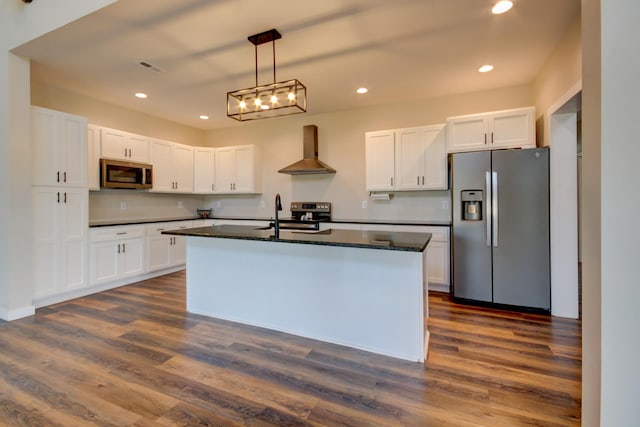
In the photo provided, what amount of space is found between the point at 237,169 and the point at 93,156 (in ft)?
7.07

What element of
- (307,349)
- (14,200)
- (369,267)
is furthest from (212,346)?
(14,200)

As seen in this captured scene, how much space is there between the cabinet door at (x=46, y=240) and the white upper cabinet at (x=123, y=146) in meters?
1.04

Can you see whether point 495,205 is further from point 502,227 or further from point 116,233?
point 116,233

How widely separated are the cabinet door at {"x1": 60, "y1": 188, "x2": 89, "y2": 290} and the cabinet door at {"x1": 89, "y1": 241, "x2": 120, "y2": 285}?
0.10 meters

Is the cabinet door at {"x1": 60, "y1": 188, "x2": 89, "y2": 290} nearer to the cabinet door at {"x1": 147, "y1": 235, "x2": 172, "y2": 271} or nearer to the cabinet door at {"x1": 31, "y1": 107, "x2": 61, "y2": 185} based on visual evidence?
the cabinet door at {"x1": 31, "y1": 107, "x2": 61, "y2": 185}

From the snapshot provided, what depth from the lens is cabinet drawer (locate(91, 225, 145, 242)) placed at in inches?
152

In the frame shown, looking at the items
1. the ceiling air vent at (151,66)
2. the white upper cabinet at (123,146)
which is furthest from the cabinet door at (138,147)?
the ceiling air vent at (151,66)

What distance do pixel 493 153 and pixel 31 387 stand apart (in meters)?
4.49

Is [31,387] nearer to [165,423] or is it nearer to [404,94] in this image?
[165,423]

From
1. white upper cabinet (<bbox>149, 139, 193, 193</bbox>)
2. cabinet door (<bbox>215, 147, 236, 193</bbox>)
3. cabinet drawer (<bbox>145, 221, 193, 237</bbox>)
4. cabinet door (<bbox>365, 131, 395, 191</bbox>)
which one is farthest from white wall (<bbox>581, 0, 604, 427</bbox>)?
white upper cabinet (<bbox>149, 139, 193, 193</bbox>)

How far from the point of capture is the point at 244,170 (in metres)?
5.52

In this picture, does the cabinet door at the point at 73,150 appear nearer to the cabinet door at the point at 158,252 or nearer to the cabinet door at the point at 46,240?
the cabinet door at the point at 46,240

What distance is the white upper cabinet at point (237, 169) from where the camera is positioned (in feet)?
18.0

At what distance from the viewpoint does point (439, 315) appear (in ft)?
10.5
